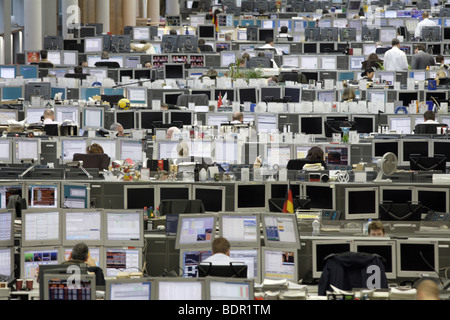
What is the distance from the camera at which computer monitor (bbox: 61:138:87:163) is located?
63.3 ft

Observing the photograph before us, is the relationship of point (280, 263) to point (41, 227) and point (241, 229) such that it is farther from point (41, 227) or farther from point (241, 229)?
point (41, 227)

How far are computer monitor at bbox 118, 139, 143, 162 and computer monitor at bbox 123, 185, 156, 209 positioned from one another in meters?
3.60

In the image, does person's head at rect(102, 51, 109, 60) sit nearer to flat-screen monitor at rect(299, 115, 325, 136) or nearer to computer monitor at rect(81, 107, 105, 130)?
computer monitor at rect(81, 107, 105, 130)

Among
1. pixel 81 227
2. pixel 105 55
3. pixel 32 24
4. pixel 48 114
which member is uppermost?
pixel 32 24

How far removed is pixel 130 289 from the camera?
10.6 meters

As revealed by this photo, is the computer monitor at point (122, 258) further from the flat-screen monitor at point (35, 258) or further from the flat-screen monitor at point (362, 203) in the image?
the flat-screen monitor at point (362, 203)

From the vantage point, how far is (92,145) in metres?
18.5

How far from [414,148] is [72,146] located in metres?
5.90

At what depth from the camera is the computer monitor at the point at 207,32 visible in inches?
1463

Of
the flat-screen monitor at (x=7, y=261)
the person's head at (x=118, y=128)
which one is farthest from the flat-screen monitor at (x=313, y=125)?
the flat-screen monitor at (x=7, y=261)

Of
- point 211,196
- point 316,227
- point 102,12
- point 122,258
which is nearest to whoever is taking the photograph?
point 122,258

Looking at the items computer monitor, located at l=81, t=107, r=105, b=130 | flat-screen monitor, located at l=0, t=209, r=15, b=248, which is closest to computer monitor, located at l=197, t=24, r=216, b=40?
computer monitor, located at l=81, t=107, r=105, b=130

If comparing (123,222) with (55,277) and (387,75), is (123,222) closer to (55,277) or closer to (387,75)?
(55,277)

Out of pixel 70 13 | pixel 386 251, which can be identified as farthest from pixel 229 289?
pixel 70 13
